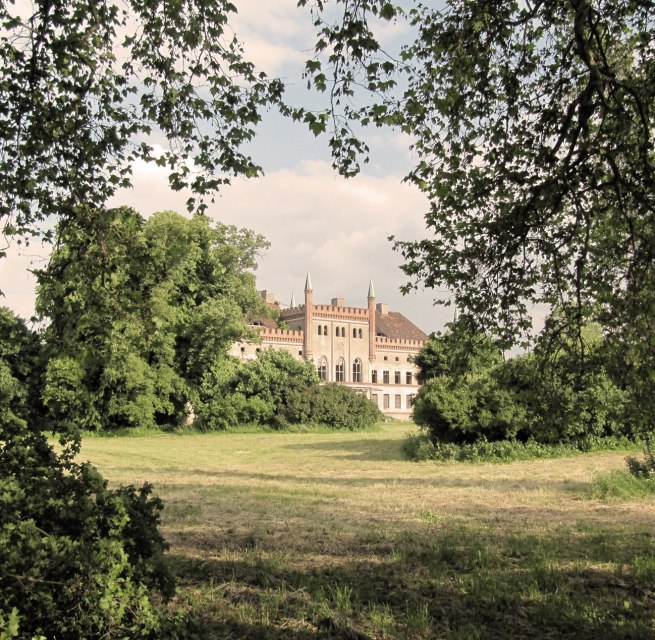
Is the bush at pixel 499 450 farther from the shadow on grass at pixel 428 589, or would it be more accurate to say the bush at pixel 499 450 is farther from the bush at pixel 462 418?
the shadow on grass at pixel 428 589

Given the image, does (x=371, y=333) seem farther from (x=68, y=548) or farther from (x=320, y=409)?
(x=68, y=548)

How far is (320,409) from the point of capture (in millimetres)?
43656

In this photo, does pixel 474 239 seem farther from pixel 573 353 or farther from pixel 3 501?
pixel 3 501

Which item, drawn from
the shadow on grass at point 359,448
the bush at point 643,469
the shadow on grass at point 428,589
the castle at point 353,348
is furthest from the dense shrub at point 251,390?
the shadow on grass at point 428,589

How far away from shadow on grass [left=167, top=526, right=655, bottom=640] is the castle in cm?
7115

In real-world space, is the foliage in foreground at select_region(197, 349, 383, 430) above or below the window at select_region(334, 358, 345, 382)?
below

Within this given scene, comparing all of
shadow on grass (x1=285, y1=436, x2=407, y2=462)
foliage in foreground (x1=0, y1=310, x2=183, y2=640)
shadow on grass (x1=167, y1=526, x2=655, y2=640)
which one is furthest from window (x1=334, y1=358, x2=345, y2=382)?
foliage in foreground (x1=0, y1=310, x2=183, y2=640)

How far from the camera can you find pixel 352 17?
6.73 metres

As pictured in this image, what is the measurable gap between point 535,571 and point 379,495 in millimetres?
7018

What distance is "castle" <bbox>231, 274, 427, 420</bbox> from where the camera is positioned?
82438 mm

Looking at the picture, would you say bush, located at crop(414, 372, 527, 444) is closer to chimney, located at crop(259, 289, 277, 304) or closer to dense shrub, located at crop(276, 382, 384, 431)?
dense shrub, located at crop(276, 382, 384, 431)

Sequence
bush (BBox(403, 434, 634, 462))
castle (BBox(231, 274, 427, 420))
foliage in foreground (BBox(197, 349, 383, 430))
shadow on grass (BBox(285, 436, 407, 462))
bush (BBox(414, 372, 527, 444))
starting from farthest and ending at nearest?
castle (BBox(231, 274, 427, 420)), foliage in foreground (BBox(197, 349, 383, 430)), shadow on grass (BBox(285, 436, 407, 462)), bush (BBox(414, 372, 527, 444)), bush (BBox(403, 434, 634, 462))

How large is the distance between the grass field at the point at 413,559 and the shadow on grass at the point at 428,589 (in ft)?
0.06

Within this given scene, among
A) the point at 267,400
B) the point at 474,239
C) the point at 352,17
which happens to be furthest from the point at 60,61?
the point at 267,400
